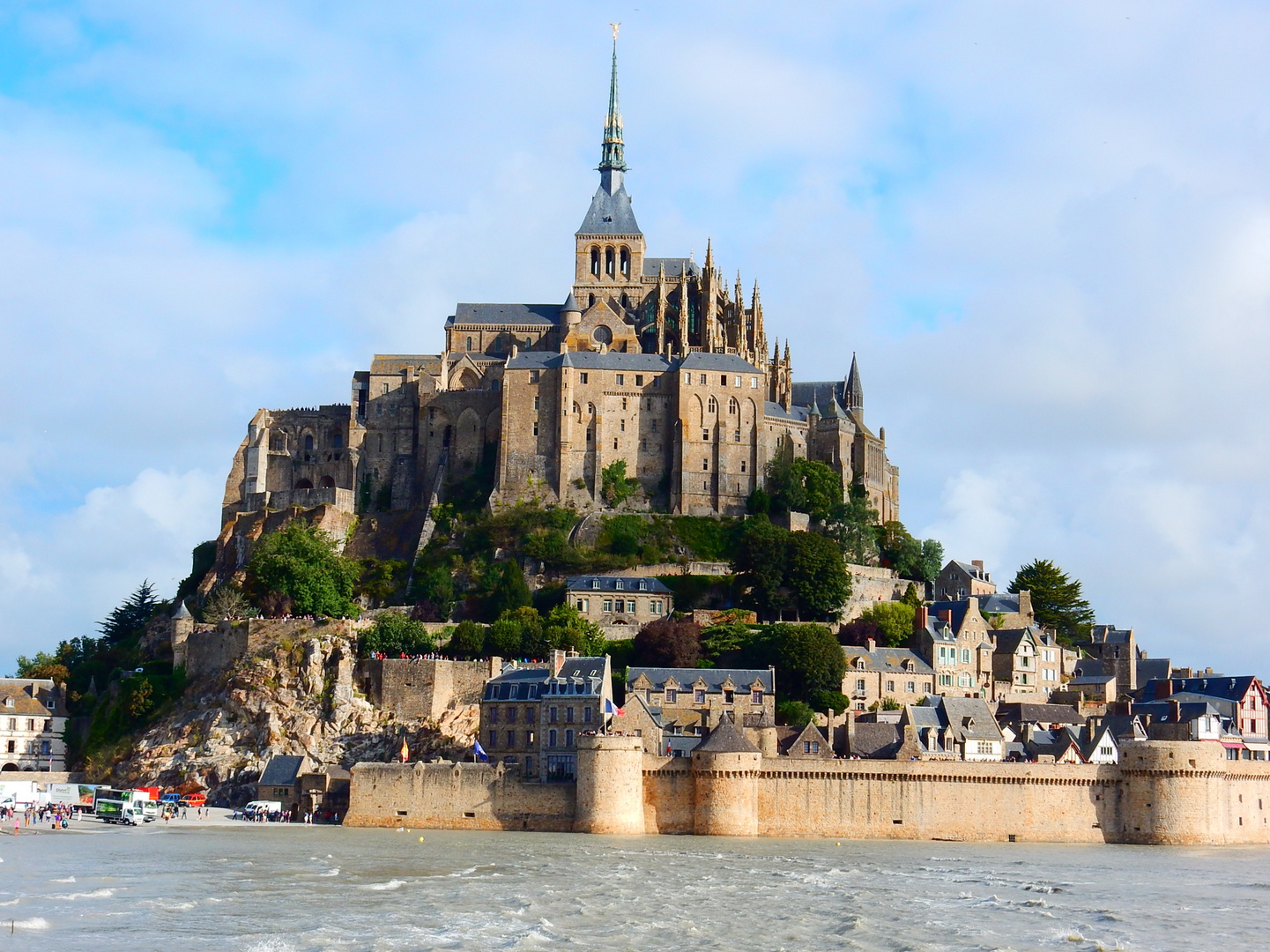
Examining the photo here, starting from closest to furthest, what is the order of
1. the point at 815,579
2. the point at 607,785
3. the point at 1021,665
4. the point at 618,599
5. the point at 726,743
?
the point at 607,785 → the point at 726,743 → the point at 1021,665 → the point at 815,579 → the point at 618,599

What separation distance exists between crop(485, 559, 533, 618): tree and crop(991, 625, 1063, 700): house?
891 inches

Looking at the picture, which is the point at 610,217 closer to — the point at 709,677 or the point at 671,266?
the point at 671,266

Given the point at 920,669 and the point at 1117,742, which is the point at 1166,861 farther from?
the point at 920,669

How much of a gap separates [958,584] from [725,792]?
32635 mm

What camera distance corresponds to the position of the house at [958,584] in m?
93.7

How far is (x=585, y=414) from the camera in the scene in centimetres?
9588

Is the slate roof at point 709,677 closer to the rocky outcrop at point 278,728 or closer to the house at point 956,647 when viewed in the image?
the rocky outcrop at point 278,728

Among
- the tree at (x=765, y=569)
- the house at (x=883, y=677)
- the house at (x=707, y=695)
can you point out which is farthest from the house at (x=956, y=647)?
the house at (x=707, y=695)

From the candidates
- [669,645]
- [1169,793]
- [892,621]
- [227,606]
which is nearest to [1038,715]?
[892,621]

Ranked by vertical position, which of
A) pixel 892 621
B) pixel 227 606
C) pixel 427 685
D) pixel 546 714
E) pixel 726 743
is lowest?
pixel 726 743

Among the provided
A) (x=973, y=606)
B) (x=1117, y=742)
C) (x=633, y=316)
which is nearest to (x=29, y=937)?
(x=1117, y=742)

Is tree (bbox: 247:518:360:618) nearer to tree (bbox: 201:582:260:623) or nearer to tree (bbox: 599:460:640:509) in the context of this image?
tree (bbox: 201:582:260:623)

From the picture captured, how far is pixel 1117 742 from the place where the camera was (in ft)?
243

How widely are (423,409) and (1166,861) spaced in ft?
169
